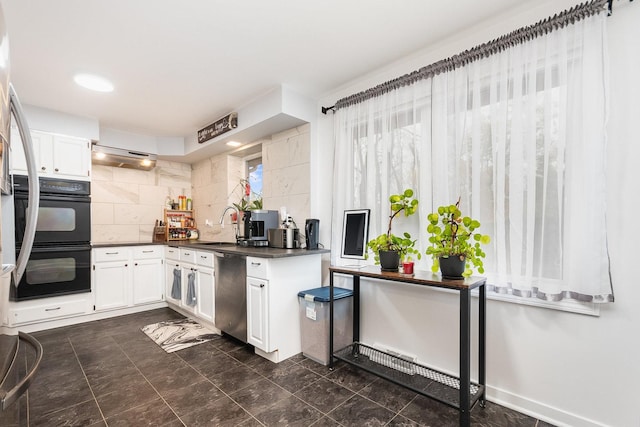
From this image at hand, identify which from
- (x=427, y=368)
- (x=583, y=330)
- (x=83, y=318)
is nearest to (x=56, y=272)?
(x=83, y=318)

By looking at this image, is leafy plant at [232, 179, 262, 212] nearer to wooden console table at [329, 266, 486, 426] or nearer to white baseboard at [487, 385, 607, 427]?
wooden console table at [329, 266, 486, 426]

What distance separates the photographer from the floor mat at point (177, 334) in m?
2.85

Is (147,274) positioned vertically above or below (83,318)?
above

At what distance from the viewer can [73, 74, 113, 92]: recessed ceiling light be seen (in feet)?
8.49

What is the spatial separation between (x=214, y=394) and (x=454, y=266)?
174 cm

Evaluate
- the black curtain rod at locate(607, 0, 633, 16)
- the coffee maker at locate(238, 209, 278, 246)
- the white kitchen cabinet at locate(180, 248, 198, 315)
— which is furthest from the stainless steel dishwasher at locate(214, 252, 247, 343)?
the black curtain rod at locate(607, 0, 633, 16)

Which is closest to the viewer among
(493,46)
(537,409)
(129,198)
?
(537,409)

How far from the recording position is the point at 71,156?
3436 mm

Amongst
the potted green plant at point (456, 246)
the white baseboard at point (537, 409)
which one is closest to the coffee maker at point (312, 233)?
the potted green plant at point (456, 246)

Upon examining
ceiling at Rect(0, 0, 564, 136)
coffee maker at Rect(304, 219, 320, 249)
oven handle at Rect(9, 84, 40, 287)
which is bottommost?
coffee maker at Rect(304, 219, 320, 249)

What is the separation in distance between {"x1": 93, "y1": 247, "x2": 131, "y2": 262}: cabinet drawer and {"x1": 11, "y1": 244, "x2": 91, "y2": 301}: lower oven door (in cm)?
10

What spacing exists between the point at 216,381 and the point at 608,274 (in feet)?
8.02

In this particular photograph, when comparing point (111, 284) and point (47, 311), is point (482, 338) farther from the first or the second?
point (47, 311)

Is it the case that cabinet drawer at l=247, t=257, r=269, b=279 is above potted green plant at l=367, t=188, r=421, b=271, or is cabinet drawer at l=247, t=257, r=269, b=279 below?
below
